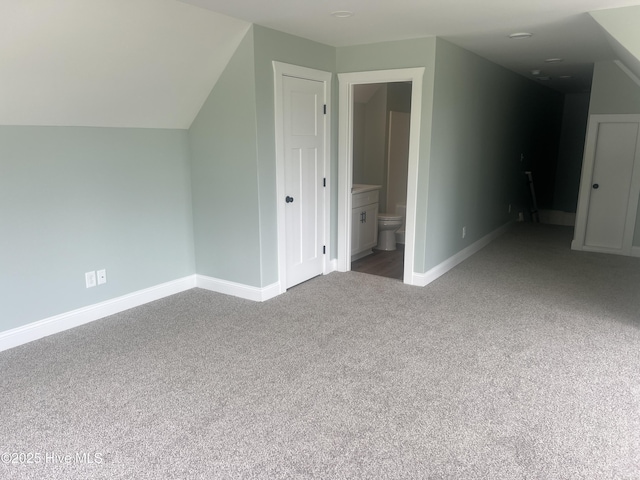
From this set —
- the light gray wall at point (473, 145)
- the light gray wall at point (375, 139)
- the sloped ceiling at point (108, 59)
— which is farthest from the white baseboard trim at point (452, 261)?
the sloped ceiling at point (108, 59)

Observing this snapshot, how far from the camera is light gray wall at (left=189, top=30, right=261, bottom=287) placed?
3.73 m

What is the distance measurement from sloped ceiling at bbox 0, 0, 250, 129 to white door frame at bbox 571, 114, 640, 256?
4.28 metres

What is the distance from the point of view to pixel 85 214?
350 centimetres

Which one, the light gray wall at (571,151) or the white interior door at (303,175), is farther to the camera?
the light gray wall at (571,151)

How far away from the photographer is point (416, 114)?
4.18 metres

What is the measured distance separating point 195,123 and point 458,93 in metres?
2.52

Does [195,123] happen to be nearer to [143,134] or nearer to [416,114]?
[143,134]

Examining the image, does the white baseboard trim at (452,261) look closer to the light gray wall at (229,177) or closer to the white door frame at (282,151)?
the white door frame at (282,151)

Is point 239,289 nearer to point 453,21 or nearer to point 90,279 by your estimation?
point 90,279

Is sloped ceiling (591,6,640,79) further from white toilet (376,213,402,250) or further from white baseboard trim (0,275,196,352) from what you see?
white baseboard trim (0,275,196,352)

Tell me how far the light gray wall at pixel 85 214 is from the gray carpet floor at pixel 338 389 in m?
0.33

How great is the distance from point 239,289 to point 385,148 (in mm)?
2933

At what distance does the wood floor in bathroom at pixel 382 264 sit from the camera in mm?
4930

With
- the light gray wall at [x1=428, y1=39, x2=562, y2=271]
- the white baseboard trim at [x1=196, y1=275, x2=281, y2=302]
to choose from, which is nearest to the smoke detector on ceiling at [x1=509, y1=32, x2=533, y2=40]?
the light gray wall at [x1=428, y1=39, x2=562, y2=271]
